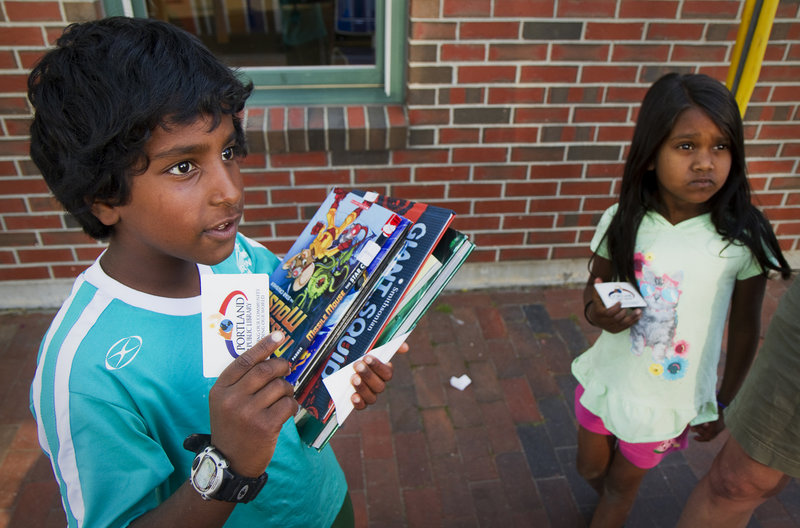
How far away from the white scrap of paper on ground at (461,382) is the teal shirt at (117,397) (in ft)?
6.42

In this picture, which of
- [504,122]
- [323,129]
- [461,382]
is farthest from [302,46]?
[461,382]

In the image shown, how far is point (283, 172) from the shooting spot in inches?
129

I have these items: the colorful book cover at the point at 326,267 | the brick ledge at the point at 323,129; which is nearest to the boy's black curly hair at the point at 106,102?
the colorful book cover at the point at 326,267

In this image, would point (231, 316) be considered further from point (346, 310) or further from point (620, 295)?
point (620, 295)

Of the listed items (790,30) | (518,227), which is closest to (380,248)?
(518,227)

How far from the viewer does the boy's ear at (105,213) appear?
1.09 meters

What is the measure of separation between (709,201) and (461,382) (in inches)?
62.6

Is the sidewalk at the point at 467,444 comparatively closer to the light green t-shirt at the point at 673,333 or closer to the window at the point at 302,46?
the light green t-shirt at the point at 673,333

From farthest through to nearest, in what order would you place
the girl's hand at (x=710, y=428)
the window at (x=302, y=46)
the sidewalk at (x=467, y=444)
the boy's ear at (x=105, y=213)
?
1. the window at (x=302, y=46)
2. the sidewalk at (x=467, y=444)
3. the girl's hand at (x=710, y=428)
4. the boy's ear at (x=105, y=213)

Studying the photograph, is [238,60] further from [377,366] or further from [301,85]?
[377,366]

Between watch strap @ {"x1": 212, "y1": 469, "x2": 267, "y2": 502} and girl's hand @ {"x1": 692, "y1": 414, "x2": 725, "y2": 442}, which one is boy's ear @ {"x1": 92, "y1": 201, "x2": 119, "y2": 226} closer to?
watch strap @ {"x1": 212, "y1": 469, "x2": 267, "y2": 502}

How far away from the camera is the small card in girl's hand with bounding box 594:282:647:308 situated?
1.78m

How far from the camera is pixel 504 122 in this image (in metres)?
3.28

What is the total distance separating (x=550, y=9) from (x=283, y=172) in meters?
1.73
